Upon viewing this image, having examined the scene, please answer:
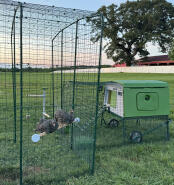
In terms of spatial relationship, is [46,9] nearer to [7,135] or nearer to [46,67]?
[46,67]

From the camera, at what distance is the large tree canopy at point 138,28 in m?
40.8

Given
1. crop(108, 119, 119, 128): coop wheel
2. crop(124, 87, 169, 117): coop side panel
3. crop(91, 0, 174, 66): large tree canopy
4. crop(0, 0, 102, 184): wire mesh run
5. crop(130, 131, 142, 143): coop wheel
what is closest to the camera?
crop(0, 0, 102, 184): wire mesh run

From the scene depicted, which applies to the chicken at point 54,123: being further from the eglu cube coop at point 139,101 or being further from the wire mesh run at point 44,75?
the eglu cube coop at point 139,101

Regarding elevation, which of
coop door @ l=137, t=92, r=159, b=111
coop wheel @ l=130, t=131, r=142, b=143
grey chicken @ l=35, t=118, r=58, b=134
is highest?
coop door @ l=137, t=92, r=159, b=111

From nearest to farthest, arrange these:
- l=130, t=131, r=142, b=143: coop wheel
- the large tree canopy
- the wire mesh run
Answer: the wire mesh run < l=130, t=131, r=142, b=143: coop wheel < the large tree canopy

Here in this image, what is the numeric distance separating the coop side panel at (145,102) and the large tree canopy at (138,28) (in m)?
36.3

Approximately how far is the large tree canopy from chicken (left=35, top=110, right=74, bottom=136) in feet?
124

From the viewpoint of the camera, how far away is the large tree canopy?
1606 inches

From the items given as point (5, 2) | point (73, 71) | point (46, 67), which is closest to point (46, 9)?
point (5, 2)

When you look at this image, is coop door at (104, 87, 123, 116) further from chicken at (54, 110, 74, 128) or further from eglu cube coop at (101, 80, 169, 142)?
chicken at (54, 110, 74, 128)

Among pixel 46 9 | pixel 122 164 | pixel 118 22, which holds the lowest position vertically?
pixel 122 164

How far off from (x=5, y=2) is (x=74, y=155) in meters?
2.49

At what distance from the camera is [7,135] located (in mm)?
4637

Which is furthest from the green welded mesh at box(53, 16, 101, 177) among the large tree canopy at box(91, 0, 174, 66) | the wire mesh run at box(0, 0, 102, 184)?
the large tree canopy at box(91, 0, 174, 66)
